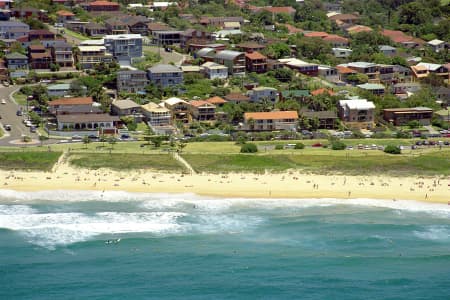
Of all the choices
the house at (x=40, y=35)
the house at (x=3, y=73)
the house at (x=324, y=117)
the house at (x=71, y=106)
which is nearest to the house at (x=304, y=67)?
the house at (x=324, y=117)

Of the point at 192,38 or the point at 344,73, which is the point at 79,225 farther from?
the point at 192,38

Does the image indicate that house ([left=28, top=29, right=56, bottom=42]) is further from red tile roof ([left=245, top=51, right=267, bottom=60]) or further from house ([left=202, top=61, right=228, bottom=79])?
red tile roof ([left=245, top=51, right=267, bottom=60])

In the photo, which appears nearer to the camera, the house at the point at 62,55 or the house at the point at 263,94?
the house at the point at 263,94

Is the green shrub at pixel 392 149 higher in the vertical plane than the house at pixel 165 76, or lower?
lower

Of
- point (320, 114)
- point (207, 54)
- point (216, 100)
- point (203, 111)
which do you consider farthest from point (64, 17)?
point (320, 114)

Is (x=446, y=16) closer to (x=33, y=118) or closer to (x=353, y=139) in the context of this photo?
(x=353, y=139)

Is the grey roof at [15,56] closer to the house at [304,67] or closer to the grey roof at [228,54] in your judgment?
the grey roof at [228,54]
